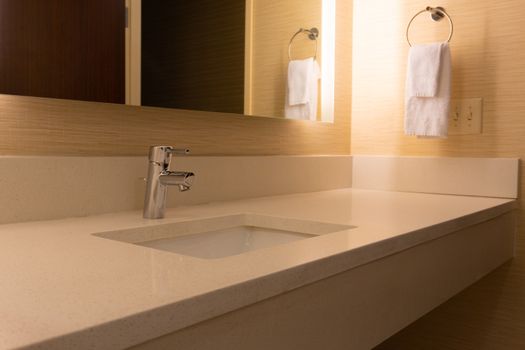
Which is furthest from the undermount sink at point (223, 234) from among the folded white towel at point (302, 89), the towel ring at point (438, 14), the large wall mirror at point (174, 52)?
the towel ring at point (438, 14)

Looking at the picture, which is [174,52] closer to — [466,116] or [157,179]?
[157,179]

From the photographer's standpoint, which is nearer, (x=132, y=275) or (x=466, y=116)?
(x=132, y=275)

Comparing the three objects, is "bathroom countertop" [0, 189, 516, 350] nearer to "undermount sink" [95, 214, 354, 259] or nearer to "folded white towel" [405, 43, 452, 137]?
"undermount sink" [95, 214, 354, 259]

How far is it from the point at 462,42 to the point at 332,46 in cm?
41

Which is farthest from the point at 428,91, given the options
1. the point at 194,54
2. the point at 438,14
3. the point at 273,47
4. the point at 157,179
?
the point at 157,179

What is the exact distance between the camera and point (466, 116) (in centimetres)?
154

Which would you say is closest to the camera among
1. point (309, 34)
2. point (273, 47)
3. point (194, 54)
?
point (194, 54)

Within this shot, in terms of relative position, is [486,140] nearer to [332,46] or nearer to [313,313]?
[332,46]

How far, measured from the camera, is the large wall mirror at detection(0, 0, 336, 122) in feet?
2.98

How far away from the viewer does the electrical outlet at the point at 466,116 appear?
1.52 meters

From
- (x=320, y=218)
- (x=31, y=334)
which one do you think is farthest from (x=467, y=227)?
(x=31, y=334)

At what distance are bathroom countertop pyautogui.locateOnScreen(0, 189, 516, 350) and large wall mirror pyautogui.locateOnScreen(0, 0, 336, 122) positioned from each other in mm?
269

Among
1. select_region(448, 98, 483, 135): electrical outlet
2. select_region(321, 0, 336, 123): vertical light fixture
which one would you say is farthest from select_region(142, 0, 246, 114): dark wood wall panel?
select_region(448, 98, 483, 135): electrical outlet

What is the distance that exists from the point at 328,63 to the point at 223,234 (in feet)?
2.85
